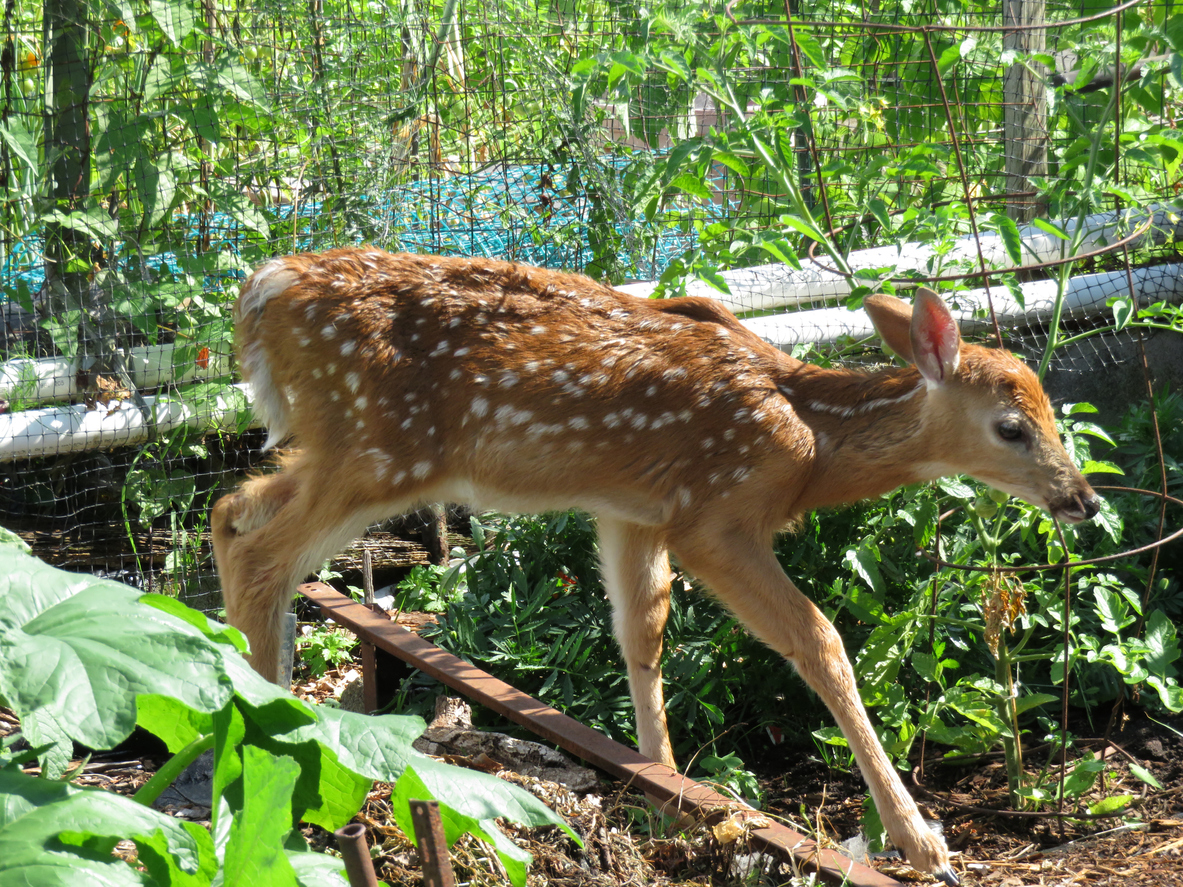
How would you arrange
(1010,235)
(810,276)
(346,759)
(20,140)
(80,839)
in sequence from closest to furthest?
1. (80,839)
2. (346,759)
3. (1010,235)
4. (20,140)
5. (810,276)

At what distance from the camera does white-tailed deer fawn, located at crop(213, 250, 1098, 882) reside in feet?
12.0

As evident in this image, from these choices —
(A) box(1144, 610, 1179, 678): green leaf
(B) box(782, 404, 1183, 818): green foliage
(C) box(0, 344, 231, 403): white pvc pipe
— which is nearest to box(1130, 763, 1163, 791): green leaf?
(B) box(782, 404, 1183, 818): green foliage

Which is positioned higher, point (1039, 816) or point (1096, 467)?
point (1096, 467)

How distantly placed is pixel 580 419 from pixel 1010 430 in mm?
1337

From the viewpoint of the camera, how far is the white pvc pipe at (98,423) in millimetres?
4789

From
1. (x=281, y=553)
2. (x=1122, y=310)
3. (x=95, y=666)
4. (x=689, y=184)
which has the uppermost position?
(x=689, y=184)

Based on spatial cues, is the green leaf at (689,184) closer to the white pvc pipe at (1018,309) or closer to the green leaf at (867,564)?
the green leaf at (867,564)

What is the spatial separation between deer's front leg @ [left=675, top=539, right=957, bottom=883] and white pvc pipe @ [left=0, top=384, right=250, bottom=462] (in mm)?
2403

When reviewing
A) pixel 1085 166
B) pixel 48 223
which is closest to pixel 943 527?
pixel 1085 166

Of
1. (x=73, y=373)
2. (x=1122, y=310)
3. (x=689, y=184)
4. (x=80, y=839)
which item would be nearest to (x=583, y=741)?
(x=689, y=184)

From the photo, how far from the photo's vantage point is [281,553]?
3818mm

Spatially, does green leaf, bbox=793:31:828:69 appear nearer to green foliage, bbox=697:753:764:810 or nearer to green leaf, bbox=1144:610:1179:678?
green leaf, bbox=1144:610:1179:678

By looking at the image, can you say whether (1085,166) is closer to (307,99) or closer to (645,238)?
(645,238)

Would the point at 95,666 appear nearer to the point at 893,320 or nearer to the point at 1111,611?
the point at 893,320
